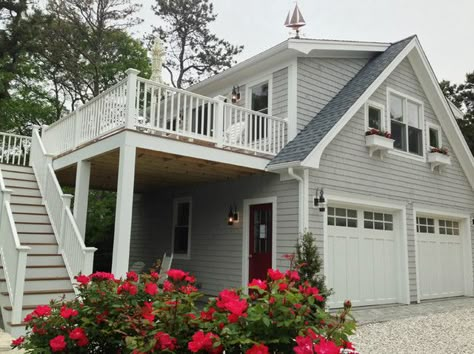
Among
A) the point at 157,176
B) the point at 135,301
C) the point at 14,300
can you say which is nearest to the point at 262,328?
the point at 135,301

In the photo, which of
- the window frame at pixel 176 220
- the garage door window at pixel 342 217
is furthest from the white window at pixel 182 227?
the garage door window at pixel 342 217

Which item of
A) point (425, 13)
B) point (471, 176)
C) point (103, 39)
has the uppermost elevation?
point (425, 13)

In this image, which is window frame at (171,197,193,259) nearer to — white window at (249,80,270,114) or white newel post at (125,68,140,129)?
white window at (249,80,270,114)

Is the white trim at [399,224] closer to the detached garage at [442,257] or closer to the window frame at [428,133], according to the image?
the detached garage at [442,257]

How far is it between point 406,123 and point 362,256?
3.67 metres

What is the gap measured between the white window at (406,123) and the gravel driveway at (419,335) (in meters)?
4.16

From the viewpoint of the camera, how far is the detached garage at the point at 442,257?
10492 mm

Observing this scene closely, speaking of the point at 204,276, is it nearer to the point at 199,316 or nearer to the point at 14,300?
the point at 14,300

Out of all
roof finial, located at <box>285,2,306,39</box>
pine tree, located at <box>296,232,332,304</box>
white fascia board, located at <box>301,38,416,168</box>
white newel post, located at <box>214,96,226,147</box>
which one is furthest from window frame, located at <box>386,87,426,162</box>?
white newel post, located at <box>214,96,226,147</box>

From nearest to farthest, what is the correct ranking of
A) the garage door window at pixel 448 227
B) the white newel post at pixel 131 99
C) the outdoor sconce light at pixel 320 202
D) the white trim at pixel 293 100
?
the white newel post at pixel 131 99 → the outdoor sconce light at pixel 320 202 → the white trim at pixel 293 100 → the garage door window at pixel 448 227

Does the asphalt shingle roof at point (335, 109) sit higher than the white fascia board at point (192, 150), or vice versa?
the asphalt shingle roof at point (335, 109)

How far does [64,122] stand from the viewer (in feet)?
30.3

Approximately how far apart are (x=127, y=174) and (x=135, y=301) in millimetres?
3773

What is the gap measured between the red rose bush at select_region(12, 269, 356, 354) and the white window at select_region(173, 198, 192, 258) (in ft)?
26.0
